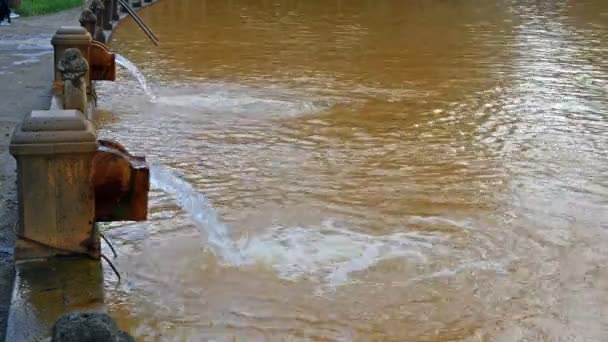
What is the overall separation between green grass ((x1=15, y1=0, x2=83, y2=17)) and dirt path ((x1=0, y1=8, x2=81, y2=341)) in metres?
0.39

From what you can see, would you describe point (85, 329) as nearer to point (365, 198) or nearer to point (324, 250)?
point (324, 250)

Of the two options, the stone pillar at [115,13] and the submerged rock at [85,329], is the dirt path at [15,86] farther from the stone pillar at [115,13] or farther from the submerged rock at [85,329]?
the submerged rock at [85,329]

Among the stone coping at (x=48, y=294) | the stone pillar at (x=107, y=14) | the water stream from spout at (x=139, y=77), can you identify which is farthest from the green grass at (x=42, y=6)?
the stone coping at (x=48, y=294)

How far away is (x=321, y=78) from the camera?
14523mm

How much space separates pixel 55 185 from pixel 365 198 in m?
3.93

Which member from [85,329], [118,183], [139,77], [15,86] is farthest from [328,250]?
[139,77]

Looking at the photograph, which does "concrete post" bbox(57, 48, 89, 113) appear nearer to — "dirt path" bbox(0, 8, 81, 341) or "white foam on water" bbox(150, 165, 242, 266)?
"dirt path" bbox(0, 8, 81, 341)

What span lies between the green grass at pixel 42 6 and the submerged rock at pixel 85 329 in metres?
19.2

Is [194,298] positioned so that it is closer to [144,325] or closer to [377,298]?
[144,325]

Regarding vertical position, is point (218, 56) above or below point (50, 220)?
below

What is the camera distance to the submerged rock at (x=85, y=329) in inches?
116

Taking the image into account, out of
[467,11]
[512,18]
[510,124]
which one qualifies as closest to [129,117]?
[510,124]

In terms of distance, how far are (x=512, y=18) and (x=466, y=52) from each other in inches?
363

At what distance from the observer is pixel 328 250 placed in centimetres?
690
